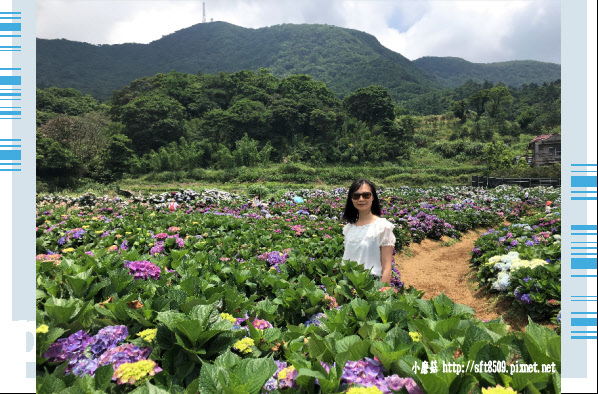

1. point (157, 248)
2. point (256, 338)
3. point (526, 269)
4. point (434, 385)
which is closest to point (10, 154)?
point (256, 338)

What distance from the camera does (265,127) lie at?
128ft

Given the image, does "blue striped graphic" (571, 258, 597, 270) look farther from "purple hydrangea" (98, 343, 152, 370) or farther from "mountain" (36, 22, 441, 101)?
"mountain" (36, 22, 441, 101)

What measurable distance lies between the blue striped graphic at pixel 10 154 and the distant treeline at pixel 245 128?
2772 cm

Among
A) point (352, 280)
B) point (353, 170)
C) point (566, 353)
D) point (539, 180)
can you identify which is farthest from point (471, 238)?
point (353, 170)

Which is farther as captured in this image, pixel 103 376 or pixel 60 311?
pixel 60 311

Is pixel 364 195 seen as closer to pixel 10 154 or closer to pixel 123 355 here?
pixel 123 355

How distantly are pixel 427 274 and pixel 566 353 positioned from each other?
535 cm

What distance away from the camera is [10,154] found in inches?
38.1

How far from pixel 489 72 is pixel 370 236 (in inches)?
5384

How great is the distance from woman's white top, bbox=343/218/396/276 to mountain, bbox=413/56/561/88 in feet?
324

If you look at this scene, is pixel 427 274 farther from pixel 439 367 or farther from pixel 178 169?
pixel 178 169

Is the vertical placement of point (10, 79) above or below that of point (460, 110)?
below

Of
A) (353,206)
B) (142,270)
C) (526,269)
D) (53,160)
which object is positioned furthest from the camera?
(53,160)

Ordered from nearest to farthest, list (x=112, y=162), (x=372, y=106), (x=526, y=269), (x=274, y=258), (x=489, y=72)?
(x=274, y=258) → (x=526, y=269) → (x=112, y=162) → (x=372, y=106) → (x=489, y=72)
